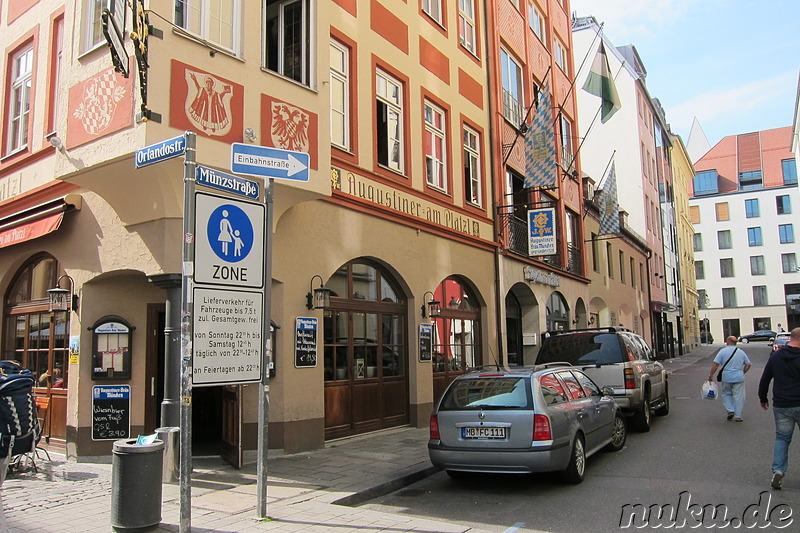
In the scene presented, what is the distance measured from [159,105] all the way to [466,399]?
525cm

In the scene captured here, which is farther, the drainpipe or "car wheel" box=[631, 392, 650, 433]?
the drainpipe

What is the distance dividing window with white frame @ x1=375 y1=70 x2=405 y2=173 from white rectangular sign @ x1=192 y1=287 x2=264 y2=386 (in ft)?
24.3

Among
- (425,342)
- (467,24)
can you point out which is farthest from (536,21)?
(425,342)

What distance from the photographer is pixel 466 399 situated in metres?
8.51

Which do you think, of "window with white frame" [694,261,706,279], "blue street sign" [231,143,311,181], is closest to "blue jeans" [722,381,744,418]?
"blue street sign" [231,143,311,181]

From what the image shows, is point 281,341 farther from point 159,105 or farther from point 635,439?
point 635,439

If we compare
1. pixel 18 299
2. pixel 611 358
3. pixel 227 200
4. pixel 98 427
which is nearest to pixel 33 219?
pixel 18 299

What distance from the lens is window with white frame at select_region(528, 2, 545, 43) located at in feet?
75.9

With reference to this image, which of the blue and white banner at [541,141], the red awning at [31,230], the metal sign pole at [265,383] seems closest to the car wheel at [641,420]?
the blue and white banner at [541,141]

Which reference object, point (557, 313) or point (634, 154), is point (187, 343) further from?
point (634, 154)

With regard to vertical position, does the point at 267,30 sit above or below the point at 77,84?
above

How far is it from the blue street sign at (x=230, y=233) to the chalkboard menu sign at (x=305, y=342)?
423 centimetres

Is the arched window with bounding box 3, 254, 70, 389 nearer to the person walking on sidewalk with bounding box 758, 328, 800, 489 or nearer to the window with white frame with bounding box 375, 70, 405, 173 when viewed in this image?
the window with white frame with bounding box 375, 70, 405, 173

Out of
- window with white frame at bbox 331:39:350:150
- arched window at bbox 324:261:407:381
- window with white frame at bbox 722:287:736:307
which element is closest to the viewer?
arched window at bbox 324:261:407:381
